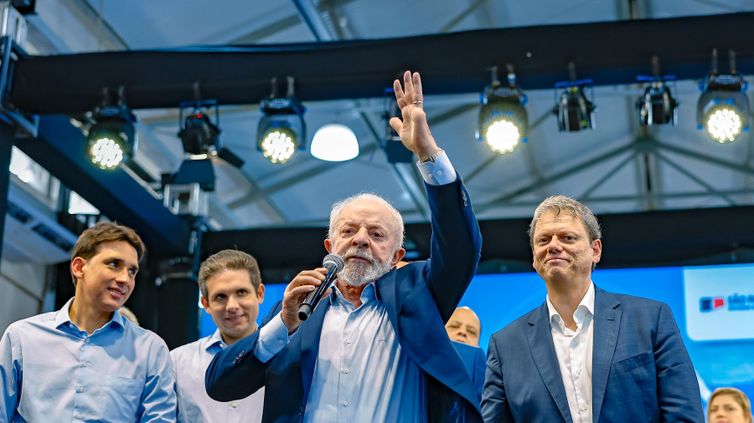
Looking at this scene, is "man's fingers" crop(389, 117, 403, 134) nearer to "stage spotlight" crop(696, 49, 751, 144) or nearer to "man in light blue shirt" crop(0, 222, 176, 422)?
"man in light blue shirt" crop(0, 222, 176, 422)

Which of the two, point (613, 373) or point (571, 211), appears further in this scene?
point (571, 211)

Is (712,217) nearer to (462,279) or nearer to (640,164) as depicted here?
(640,164)

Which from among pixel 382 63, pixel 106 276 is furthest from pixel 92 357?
pixel 382 63

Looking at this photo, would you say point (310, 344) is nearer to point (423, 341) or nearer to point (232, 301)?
point (423, 341)

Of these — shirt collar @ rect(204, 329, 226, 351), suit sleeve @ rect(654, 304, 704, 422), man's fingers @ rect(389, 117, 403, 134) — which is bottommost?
suit sleeve @ rect(654, 304, 704, 422)

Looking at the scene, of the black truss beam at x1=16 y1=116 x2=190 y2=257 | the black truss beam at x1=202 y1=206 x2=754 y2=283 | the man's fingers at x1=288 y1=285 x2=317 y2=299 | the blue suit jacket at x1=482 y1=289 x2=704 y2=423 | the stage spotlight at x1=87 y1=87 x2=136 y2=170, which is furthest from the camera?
the black truss beam at x1=202 y1=206 x2=754 y2=283

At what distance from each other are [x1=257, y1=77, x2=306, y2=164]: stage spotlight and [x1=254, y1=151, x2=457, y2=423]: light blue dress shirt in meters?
3.23

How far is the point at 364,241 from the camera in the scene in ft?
9.82

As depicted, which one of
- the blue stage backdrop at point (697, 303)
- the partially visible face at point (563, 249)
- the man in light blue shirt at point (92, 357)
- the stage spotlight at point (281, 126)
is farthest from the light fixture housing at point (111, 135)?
the partially visible face at point (563, 249)

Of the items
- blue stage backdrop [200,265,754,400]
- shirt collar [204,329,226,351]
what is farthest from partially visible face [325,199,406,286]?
blue stage backdrop [200,265,754,400]

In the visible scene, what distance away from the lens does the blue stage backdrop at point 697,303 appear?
24.7 ft

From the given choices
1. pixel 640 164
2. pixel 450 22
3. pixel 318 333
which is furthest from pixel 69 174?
pixel 640 164

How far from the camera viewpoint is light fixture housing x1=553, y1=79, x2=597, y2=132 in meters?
6.05

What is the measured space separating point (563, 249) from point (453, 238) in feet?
1.59
